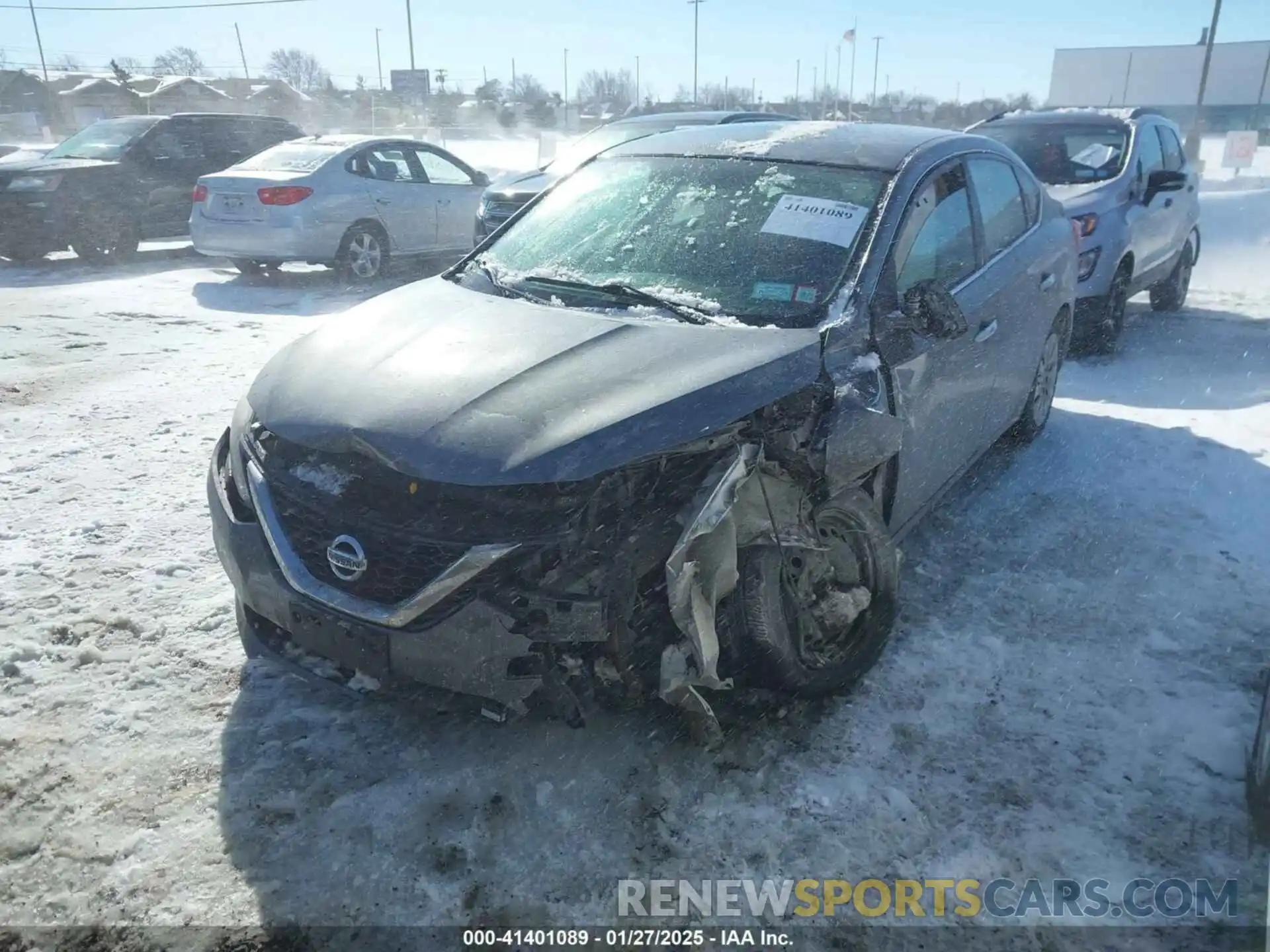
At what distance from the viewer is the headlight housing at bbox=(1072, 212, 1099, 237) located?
21.8 ft

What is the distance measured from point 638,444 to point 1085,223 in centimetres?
568

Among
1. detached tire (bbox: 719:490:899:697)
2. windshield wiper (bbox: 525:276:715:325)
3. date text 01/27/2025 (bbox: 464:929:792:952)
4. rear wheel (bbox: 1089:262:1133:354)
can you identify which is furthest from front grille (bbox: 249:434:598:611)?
rear wheel (bbox: 1089:262:1133:354)

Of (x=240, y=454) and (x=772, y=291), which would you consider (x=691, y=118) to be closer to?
(x=772, y=291)

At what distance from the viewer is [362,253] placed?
10.1 meters

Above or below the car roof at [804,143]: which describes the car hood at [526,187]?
below

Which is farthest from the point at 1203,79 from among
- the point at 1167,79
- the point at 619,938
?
the point at 1167,79

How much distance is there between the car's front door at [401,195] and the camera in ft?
33.5

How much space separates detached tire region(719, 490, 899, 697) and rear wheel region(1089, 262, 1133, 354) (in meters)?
4.90

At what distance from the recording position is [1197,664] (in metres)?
3.20

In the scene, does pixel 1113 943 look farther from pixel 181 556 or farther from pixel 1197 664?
pixel 181 556

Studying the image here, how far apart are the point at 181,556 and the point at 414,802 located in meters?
1.89

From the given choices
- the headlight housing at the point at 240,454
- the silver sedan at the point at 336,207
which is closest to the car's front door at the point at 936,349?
the headlight housing at the point at 240,454

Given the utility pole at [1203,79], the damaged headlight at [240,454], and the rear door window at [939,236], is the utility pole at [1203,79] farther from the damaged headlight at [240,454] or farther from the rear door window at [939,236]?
the damaged headlight at [240,454]

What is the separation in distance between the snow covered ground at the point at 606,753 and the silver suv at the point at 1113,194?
2792mm
